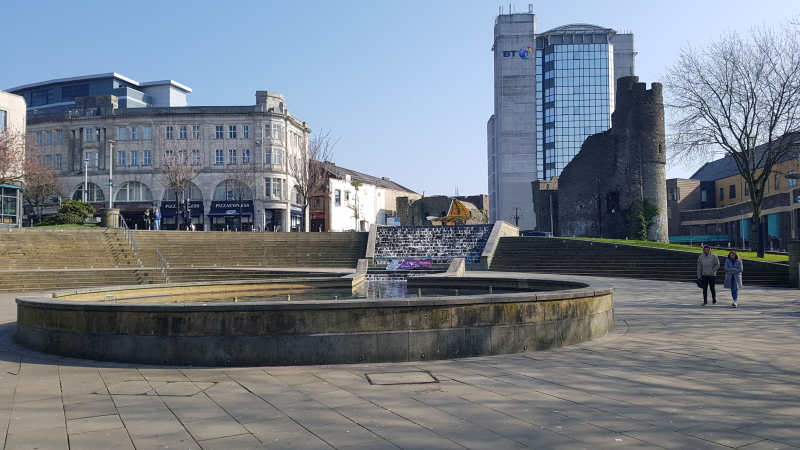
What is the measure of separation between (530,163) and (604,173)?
37913 millimetres

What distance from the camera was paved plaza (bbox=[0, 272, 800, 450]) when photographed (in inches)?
185

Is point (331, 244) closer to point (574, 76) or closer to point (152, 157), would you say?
point (152, 157)

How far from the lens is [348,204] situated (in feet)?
230

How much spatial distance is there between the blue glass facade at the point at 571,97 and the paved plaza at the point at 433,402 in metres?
91.8

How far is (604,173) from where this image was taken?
57.9m

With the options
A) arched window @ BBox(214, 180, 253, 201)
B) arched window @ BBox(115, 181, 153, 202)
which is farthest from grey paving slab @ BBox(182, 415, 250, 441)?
arched window @ BBox(115, 181, 153, 202)

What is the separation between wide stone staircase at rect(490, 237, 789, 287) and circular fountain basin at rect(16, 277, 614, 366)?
764 inches

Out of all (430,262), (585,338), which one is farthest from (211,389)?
(430,262)

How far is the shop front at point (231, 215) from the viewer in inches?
2184

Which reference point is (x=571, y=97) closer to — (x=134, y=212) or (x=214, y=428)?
(x=134, y=212)

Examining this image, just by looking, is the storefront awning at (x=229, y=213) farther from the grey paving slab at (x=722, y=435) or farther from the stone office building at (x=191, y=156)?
the grey paving slab at (x=722, y=435)

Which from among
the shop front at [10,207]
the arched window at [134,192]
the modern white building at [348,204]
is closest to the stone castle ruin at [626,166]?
the modern white building at [348,204]

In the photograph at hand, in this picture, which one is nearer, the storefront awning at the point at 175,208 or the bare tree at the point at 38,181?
the bare tree at the point at 38,181

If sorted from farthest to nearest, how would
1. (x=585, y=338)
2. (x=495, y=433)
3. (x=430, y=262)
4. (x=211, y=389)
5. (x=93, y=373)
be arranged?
(x=430, y=262)
(x=585, y=338)
(x=93, y=373)
(x=211, y=389)
(x=495, y=433)
